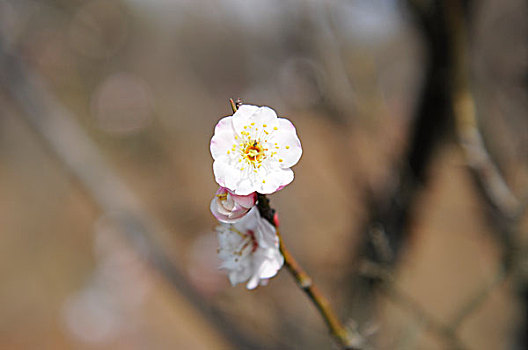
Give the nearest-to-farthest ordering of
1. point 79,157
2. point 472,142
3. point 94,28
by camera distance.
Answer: point 472,142 < point 79,157 < point 94,28

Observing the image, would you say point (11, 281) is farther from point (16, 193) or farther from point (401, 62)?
point (401, 62)

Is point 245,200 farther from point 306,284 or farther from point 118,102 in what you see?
point 118,102

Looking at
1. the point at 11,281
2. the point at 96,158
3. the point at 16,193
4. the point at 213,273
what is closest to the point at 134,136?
the point at 213,273

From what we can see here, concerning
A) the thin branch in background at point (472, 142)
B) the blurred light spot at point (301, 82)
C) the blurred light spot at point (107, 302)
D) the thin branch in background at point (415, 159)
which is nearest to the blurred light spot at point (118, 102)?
Answer: the blurred light spot at point (107, 302)

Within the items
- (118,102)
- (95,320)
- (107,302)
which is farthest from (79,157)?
(95,320)

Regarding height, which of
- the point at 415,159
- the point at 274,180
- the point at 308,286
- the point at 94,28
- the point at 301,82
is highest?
the point at 94,28

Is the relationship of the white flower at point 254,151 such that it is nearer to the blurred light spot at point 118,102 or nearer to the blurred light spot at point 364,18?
the blurred light spot at point 364,18
